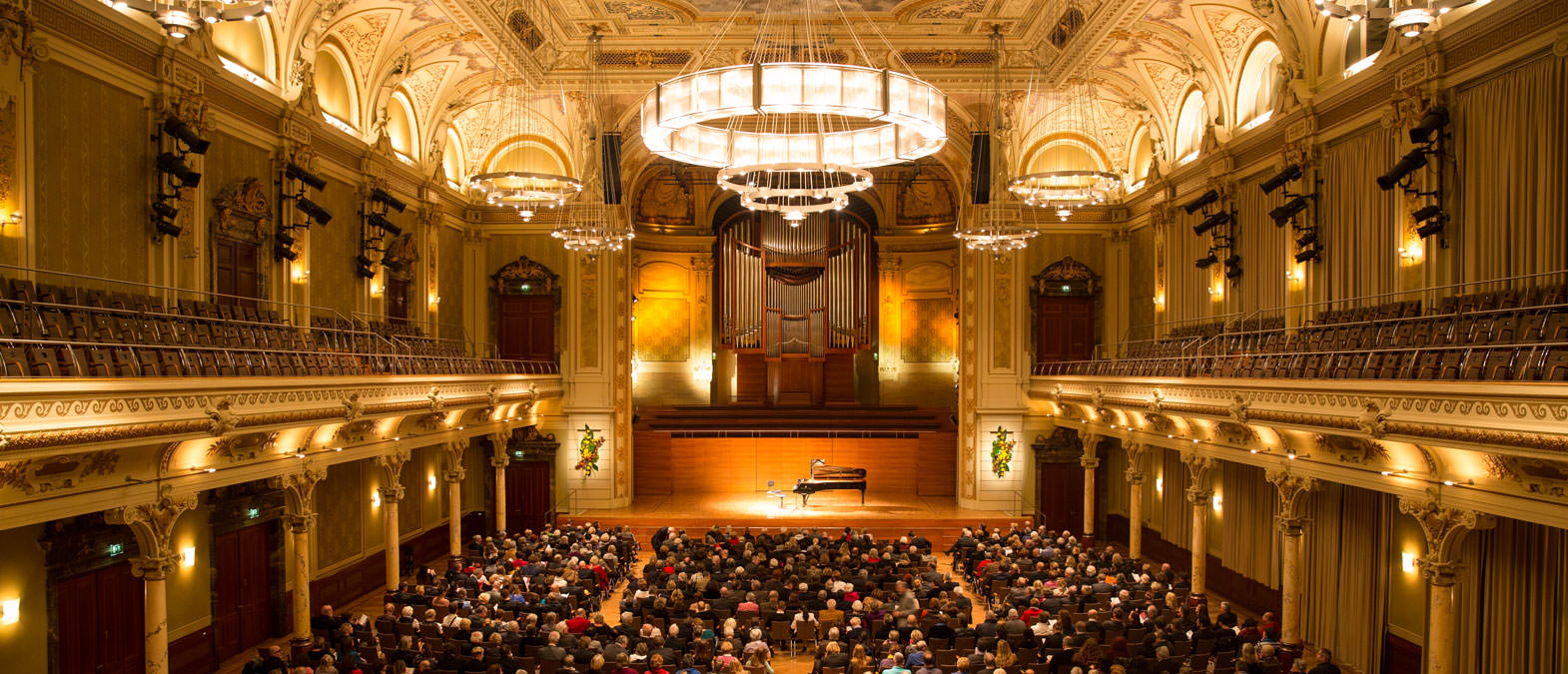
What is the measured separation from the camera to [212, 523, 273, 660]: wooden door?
50.1 feet

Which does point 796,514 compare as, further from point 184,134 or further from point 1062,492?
point 184,134

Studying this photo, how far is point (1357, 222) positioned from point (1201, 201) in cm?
466

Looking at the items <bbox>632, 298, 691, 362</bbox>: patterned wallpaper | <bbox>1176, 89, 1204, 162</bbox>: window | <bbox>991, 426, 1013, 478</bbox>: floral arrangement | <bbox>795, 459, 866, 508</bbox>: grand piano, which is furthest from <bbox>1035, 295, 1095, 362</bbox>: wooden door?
<bbox>632, 298, 691, 362</bbox>: patterned wallpaper

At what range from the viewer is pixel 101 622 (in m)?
12.9

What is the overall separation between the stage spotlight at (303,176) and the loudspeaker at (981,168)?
1529cm

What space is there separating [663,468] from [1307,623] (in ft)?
56.1

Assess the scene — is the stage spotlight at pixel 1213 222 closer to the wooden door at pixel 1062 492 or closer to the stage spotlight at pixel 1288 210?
the stage spotlight at pixel 1288 210

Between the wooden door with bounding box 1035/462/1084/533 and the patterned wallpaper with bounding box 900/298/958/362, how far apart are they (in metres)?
6.85

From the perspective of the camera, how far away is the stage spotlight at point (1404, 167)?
510 inches

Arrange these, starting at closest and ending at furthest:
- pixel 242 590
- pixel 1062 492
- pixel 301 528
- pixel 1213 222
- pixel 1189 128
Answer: pixel 301 528, pixel 242 590, pixel 1213 222, pixel 1189 128, pixel 1062 492

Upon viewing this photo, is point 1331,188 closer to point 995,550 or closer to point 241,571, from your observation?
point 995,550

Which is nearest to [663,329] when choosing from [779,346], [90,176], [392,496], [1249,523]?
[779,346]

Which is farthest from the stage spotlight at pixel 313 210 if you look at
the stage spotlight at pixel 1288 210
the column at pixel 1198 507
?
the stage spotlight at pixel 1288 210

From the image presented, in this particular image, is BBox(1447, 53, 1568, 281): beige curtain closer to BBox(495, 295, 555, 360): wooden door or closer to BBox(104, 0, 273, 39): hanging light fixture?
BBox(104, 0, 273, 39): hanging light fixture
